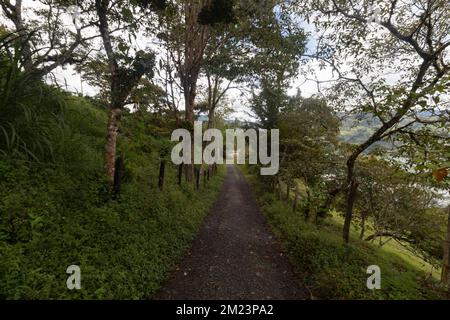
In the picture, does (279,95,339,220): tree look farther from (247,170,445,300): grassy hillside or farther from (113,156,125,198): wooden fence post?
(113,156,125,198): wooden fence post

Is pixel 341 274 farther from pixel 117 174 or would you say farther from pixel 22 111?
pixel 22 111

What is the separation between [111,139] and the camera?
5.21 m

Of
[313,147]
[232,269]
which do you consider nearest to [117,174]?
[232,269]

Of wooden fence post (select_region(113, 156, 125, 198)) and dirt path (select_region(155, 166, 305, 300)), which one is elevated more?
wooden fence post (select_region(113, 156, 125, 198))

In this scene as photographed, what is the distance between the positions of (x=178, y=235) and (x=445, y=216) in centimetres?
1096

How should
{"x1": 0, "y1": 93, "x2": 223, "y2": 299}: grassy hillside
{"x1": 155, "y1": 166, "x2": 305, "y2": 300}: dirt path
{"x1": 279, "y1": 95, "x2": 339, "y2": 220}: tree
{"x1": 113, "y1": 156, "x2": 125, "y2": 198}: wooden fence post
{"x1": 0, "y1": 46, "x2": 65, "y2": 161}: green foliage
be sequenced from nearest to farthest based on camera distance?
1. {"x1": 0, "y1": 93, "x2": 223, "y2": 299}: grassy hillside
2. {"x1": 0, "y1": 46, "x2": 65, "y2": 161}: green foliage
3. {"x1": 155, "y1": 166, "x2": 305, "y2": 300}: dirt path
4. {"x1": 113, "y1": 156, "x2": 125, "y2": 198}: wooden fence post
5. {"x1": 279, "y1": 95, "x2": 339, "y2": 220}: tree

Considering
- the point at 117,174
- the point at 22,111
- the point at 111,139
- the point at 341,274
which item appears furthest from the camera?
the point at 111,139

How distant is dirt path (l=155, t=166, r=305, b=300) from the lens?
3898 mm

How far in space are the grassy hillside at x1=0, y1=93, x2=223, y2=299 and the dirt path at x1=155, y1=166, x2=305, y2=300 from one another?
391 mm

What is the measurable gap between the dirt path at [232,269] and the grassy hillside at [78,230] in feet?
1.28

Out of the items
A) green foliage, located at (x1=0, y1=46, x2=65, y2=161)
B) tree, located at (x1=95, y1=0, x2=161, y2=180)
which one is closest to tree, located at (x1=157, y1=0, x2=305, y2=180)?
tree, located at (x1=95, y1=0, x2=161, y2=180)

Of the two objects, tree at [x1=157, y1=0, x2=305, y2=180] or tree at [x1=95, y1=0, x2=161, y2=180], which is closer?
tree at [x1=95, y1=0, x2=161, y2=180]

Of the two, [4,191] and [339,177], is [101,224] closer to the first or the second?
[4,191]

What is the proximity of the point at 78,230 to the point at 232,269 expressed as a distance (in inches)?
126
